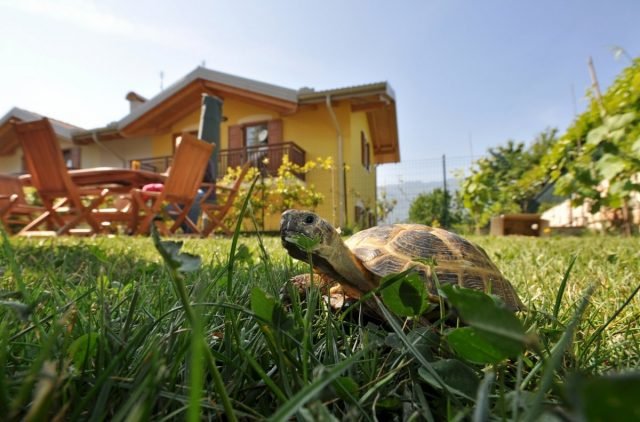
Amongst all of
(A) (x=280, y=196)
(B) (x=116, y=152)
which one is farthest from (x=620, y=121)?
(B) (x=116, y=152)

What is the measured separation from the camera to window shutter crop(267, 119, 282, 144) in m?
13.9

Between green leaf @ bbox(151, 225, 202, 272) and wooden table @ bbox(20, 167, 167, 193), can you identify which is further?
wooden table @ bbox(20, 167, 167, 193)

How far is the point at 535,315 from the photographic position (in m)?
1.05

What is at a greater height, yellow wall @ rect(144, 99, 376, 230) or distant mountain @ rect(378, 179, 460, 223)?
yellow wall @ rect(144, 99, 376, 230)

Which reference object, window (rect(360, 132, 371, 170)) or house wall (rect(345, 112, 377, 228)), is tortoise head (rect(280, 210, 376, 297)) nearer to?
house wall (rect(345, 112, 377, 228))

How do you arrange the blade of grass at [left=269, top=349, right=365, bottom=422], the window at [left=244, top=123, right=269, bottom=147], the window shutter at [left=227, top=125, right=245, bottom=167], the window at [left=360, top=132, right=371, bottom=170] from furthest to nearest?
the window at [left=360, top=132, right=371, bottom=170], the window at [left=244, top=123, right=269, bottom=147], the window shutter at [left=227, top=125, right=245, bottom=167], the blade of grass at [left=269, top=349, right=365, bottom=422]

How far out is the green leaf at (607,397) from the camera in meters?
0.20

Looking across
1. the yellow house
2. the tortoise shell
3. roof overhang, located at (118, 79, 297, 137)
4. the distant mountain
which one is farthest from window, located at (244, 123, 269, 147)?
the tortoise shell

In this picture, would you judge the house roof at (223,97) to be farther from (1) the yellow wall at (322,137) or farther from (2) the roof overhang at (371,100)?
(1) the yellow wall at (322,137)

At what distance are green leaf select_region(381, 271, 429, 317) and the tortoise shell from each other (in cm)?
40

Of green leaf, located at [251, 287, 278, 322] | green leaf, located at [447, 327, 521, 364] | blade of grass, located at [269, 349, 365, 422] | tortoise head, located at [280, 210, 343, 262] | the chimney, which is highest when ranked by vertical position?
the chimney

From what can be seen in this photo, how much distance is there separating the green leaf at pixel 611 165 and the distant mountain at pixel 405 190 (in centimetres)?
1086

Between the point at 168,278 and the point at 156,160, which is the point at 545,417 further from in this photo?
the point at 156,160

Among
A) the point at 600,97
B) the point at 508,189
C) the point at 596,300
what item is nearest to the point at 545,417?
the point at 596,300
